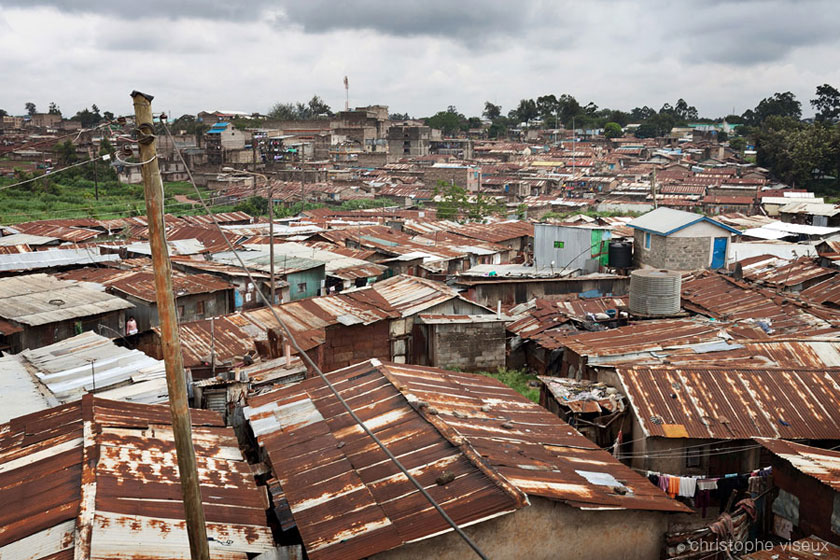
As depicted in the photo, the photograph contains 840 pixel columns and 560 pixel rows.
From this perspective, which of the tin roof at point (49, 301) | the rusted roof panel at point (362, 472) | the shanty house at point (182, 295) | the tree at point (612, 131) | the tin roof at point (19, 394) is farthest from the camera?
the tree at point (612, 131)

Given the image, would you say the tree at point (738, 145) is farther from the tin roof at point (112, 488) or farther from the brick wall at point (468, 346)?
the tin roof at point (112, 488)

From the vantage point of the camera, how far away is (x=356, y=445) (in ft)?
33.5

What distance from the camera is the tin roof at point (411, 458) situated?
8.17 meters

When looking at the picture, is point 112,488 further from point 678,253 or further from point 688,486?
point 678,253

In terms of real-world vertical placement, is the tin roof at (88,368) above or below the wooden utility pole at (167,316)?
below

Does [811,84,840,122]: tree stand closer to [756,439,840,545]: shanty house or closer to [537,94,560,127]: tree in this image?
[537,94,560,127]: tree

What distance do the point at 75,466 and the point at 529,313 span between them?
15.0 meters

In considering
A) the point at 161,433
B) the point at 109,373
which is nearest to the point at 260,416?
the point at 161,433

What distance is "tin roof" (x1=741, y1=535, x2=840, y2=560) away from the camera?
7.77 m

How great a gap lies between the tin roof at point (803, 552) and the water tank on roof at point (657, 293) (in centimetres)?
1107

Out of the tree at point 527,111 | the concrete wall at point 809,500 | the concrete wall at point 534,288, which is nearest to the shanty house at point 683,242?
A: the concrete wall at point 534,288

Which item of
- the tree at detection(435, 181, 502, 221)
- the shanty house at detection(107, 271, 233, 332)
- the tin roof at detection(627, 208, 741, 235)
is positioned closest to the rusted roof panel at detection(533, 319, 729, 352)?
the tin roof at detection(627, 208, 741, 235)

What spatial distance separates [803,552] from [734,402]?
4.27 m

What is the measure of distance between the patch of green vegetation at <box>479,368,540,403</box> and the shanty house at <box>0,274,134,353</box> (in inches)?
401
